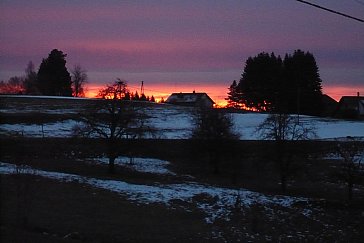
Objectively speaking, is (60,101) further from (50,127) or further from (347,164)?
(347,164)

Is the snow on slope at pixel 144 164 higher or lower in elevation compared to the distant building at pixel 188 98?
lower

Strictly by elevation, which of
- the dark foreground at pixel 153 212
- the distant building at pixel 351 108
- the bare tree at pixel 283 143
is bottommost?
the dark foreground at pixel 153 212

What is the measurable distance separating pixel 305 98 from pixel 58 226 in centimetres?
9659

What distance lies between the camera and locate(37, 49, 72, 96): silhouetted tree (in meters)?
127

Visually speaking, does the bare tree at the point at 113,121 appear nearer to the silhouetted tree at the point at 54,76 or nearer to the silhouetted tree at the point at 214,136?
the silhouetted tree at the point at 214,136

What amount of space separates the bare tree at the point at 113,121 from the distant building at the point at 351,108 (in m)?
82.2

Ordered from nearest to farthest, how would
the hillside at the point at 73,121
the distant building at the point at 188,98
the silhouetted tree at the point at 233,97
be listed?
the hillside at the point at 73,121
the silhouetted tree at the point at 233,97
the distant building at the point at 188,98

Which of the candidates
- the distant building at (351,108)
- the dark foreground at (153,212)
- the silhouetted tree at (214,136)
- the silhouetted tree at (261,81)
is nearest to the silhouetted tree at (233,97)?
the silhouetted tree at (261,81)

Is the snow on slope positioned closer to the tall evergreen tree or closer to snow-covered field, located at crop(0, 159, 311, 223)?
snow-covered field, located at crop(0, 159, 311, 223)

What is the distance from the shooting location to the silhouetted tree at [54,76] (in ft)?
415

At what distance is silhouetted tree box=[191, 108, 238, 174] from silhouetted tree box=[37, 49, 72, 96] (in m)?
82.7

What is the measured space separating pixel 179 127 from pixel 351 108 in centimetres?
6555

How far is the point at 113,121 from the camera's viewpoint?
4197 centimetres

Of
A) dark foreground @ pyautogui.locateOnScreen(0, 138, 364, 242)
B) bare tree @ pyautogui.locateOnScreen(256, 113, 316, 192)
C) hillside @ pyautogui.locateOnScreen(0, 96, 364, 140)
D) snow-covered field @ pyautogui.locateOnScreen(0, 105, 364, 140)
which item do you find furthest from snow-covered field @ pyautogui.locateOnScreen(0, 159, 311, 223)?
hillside @ pyautogui.locateOnScreen(0, 96, 364, 140)
